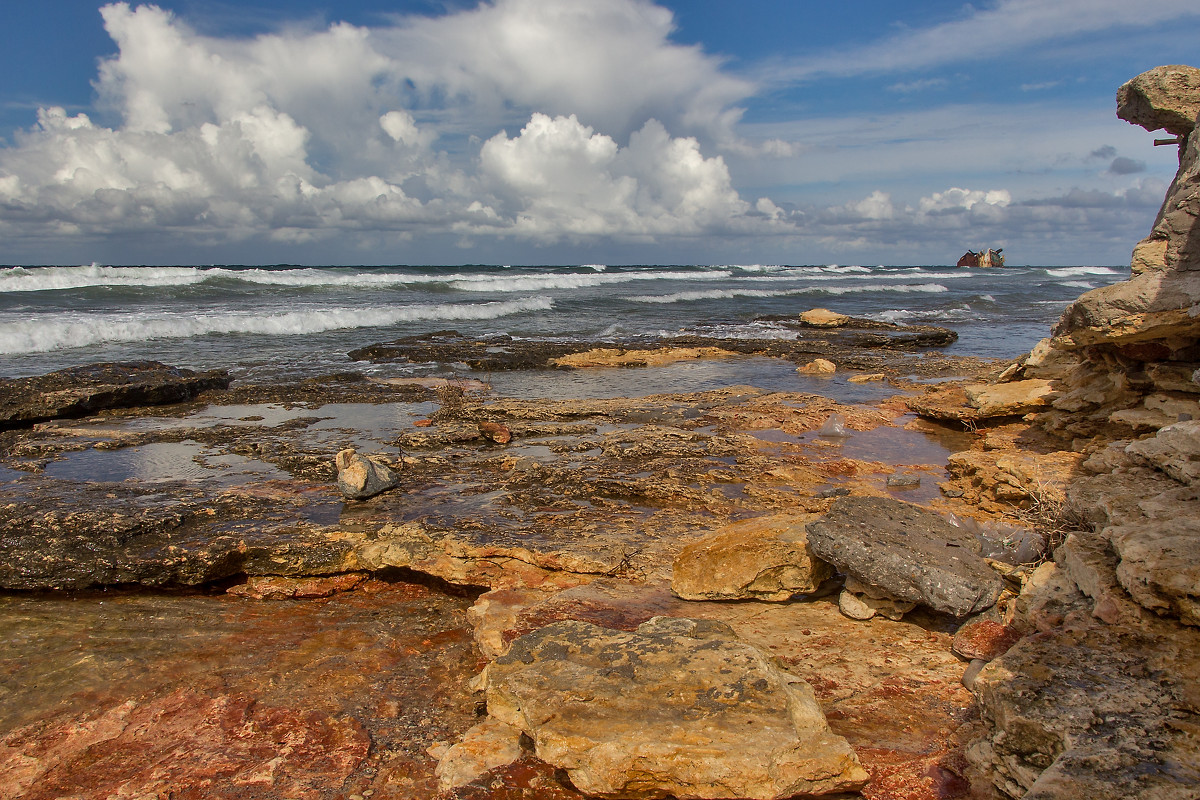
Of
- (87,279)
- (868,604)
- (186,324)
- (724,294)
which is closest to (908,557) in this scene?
(868,604)

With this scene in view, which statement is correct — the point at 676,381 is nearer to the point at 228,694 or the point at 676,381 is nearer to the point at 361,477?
the point at 361,477

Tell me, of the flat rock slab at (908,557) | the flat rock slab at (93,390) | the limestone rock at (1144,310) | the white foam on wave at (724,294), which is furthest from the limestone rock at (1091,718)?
the white foam on wave at (724,294)

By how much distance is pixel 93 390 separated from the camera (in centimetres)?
921

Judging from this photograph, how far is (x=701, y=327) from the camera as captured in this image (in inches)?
834

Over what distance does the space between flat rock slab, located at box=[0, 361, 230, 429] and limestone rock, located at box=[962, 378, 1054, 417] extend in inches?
440

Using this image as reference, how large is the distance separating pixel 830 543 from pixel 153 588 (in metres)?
4.38

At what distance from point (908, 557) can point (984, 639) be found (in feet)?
1.64

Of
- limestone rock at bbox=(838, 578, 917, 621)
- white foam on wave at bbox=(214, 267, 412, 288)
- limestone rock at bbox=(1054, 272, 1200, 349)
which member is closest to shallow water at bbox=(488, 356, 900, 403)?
limestone rock at bbox=(1054, 272, 1200, 349)

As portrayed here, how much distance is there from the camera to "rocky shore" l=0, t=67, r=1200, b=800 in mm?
2436

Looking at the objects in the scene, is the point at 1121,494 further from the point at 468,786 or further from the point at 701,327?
the point at 701,327

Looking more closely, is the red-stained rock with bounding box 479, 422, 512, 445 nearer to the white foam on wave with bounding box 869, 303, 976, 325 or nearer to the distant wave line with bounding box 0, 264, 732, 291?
the white foam on wave with bounding box 869, 303, 976, 325

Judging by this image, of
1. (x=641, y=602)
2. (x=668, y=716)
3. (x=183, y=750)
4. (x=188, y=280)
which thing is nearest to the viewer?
(x=668, y=716)

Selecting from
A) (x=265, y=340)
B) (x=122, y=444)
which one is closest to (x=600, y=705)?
(x=122, y=444)

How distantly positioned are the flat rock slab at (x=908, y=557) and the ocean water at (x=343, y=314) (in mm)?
10560
